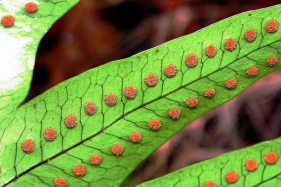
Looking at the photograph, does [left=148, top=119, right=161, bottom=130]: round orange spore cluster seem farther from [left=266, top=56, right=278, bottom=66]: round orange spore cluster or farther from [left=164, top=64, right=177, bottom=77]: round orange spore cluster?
[left=266, top=56, right=278, bottom=66]: round orange spore cluster

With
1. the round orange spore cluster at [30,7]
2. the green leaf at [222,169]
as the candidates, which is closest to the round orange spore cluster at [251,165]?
the green leaf at [222,169]

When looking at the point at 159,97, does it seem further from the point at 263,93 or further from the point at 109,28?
the point at 263,93

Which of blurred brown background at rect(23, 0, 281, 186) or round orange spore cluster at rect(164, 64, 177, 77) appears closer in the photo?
round orange spore cluster at rect(164, 64, 177, 77)

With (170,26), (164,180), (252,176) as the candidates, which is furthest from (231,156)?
(170,26)

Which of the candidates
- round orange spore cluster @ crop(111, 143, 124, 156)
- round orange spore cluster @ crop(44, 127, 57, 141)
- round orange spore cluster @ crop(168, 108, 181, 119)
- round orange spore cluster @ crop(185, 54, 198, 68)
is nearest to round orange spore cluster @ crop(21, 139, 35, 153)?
round orange spore cluster @ crop(44, 127, 57, 141)

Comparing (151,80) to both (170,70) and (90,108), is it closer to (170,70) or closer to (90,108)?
(170,70)

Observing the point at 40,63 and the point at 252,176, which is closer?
the point at 252,176
